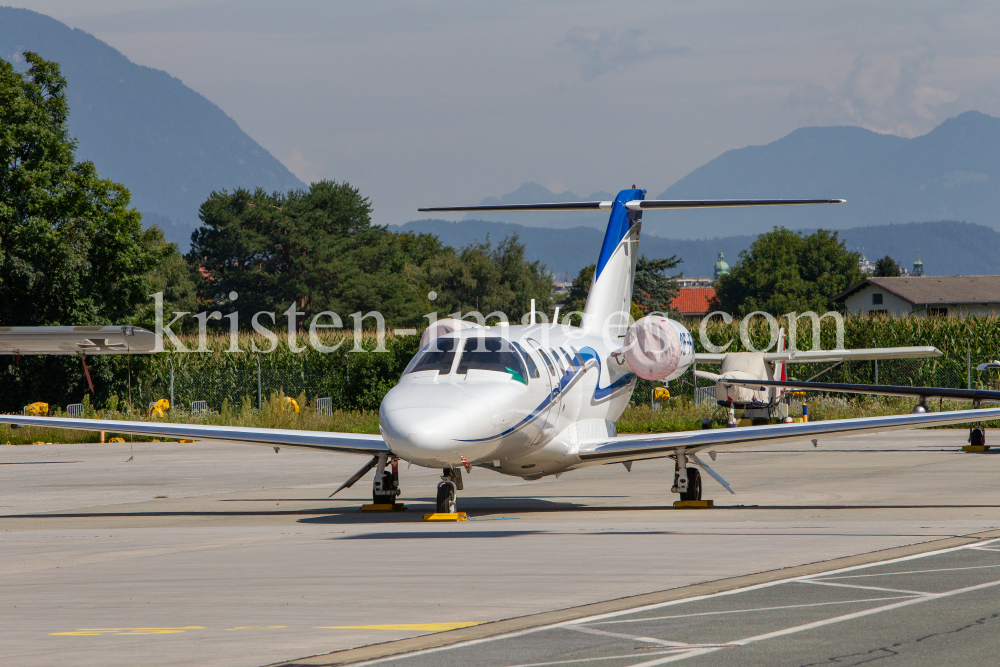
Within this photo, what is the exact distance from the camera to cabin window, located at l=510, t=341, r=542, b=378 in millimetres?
15294

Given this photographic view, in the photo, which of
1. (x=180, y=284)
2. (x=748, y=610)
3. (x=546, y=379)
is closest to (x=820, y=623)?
(x=748, y=610)

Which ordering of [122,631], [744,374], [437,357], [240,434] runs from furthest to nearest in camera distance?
[744,374] → [240,434] → [437,357] → [122,631]

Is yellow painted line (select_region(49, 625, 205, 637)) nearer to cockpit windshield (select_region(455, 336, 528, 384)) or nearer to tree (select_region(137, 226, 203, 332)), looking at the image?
cockpit windshield (select_region(455, 336, 528, 384))

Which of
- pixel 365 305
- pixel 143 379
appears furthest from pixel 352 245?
pixel 143 379

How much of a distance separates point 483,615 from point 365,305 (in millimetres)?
84995

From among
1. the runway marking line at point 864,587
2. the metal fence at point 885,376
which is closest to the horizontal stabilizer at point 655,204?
the runway marking line at point 864,587

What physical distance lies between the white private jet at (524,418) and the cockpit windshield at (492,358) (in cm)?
2

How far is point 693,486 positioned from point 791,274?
388 feet

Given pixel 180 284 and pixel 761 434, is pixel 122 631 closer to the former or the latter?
pixel 761 434

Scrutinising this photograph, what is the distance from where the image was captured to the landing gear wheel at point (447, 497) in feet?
48.1

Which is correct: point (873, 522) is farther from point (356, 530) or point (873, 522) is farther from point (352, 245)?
point (352, 245)

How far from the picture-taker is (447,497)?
14.7 m

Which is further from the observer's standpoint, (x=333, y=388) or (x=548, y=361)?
(x=333, y=388)

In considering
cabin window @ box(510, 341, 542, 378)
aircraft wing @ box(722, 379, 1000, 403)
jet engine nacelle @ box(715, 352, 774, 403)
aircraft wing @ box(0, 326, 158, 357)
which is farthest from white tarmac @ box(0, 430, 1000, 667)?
jet engine nacelle @ box(715, 352, 774, 403)
